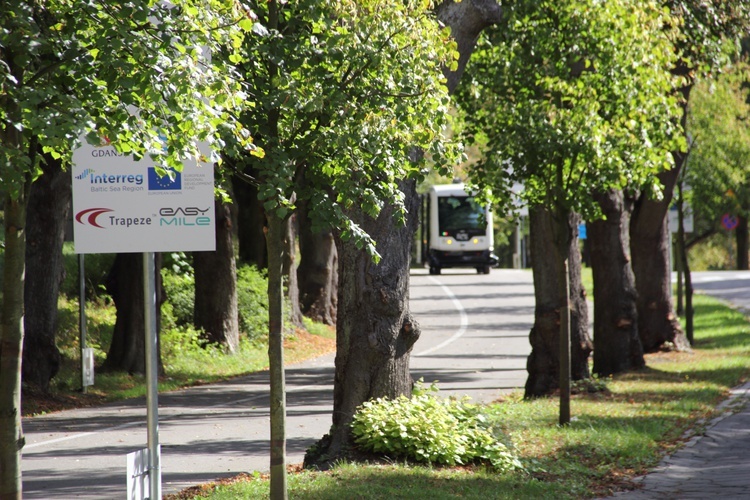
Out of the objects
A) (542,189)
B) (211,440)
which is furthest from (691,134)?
(211,440)

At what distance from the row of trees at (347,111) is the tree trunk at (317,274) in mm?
14399

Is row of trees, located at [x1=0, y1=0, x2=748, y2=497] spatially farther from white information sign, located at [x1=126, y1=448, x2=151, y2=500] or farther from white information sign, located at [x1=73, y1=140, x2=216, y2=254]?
white information sign, located at [x1=126, y1=448, x2=151, y2=500]

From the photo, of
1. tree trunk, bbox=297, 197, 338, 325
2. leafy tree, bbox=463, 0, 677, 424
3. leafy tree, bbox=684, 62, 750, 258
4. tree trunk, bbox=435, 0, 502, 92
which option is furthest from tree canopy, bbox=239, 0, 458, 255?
tree trunk, bbox=297, 197, 338, 325

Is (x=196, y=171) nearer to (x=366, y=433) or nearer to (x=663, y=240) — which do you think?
(x=366, y=433)

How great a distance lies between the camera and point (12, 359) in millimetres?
5473

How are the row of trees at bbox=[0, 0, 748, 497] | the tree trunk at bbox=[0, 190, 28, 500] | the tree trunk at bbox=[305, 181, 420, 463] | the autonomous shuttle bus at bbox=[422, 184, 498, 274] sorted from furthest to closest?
the autonomous shuttle bus at bbox=[422, 184, 498, 274]
the tree trunk at bbox=[305, 181, 420, 463]
the tree trunk at bbox=[0, 190, 28, 500]
the row of trees at bbox=[0, 0, 748, 497]

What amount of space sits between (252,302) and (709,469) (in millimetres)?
15000

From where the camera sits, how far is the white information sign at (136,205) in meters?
6.64

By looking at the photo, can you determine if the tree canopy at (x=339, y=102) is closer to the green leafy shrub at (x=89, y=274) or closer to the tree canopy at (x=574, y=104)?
the tree canopy at (x=574, y=104)

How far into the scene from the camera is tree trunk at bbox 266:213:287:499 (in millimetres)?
7020

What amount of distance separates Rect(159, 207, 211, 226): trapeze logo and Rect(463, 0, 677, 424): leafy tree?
5938 millimetres

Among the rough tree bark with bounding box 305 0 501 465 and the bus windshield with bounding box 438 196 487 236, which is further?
the bus windshield with bounding box 438 196 487 236

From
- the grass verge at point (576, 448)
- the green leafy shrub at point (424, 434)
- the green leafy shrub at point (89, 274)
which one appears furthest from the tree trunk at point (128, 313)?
the green leafy shrub at point (424, 434)

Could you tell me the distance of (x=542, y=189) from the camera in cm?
1280
